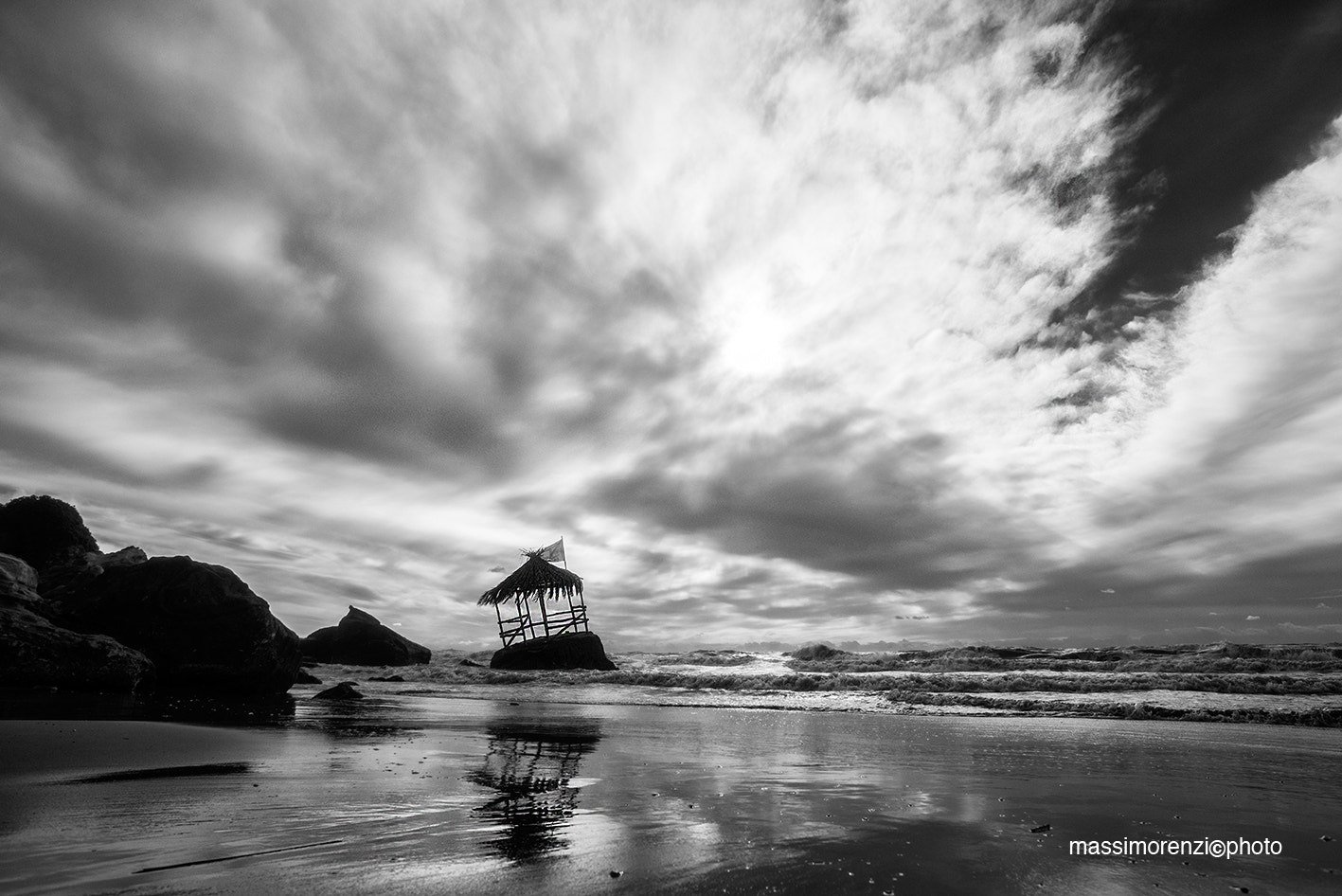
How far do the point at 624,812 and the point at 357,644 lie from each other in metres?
46.8

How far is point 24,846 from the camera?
13.3 feet

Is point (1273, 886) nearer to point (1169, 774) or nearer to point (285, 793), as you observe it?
point (1169, 774)

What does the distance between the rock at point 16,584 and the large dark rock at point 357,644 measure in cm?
2897

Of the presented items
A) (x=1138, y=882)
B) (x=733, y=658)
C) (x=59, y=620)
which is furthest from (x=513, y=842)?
(x=733, y=658)

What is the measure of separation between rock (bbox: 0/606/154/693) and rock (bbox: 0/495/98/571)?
44.0ft

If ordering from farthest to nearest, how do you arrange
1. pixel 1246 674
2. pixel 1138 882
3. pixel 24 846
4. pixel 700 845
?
pixel 1246 674 → pixel 700 845 → pixel 1138 882 → pixel 24 846

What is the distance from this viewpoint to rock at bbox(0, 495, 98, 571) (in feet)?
80.9

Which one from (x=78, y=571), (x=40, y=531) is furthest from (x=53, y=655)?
(x=40, y=531)

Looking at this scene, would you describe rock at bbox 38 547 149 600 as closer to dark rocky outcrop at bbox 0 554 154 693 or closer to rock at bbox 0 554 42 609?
rock at bbox 0 554 42 609

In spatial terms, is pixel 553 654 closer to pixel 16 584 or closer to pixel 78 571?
pixel 78 571

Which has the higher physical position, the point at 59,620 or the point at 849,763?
the point at 59,620

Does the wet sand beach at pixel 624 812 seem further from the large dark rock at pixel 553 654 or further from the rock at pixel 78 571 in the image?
the large dark rock at pixel 553 654

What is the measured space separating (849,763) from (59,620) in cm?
2207

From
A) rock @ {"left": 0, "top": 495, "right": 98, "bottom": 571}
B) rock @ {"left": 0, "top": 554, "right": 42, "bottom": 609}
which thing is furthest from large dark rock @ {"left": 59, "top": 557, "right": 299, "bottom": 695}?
rock @ {"left": 0, "top": 495, "right": 98, "bottom": 571}
